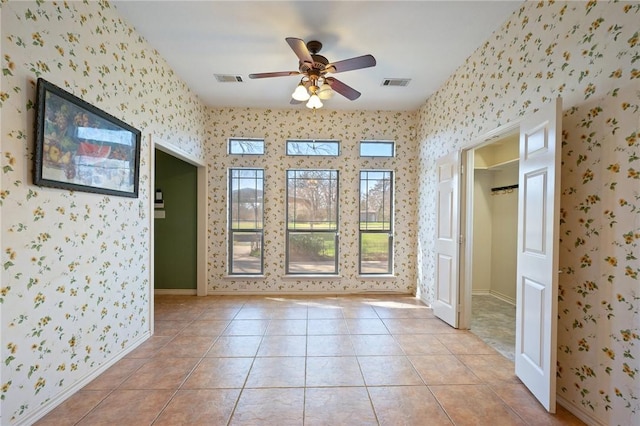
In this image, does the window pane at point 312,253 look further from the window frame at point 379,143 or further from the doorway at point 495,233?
the doorway at point 495,233

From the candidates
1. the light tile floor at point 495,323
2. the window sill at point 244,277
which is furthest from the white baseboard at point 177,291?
the light tile floor at point 495,323

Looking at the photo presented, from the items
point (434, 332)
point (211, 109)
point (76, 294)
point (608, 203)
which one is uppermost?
point (211, 109)

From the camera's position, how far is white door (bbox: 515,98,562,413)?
1.75 meters

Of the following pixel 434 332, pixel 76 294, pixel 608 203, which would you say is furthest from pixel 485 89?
pixel 76 294

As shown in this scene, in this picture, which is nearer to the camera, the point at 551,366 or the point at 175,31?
the point at 551,366

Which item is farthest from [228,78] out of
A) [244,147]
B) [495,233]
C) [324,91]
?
[495,233]

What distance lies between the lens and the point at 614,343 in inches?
61.2

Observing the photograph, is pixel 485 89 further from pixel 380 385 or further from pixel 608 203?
pixel 380 385

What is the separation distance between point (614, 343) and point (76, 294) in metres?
3.48

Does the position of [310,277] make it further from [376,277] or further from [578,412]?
[578,412]

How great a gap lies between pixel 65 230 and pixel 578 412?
3616 millimetres

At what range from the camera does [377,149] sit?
451 centimetres

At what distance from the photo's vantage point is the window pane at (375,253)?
177 inches

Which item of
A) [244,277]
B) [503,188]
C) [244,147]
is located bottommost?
[244,277]
